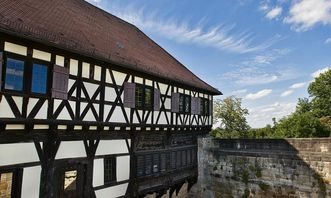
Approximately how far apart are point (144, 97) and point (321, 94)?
104 ft

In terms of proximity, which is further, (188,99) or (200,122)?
(200,122)

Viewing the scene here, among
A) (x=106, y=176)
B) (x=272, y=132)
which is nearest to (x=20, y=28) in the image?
(x=106, y=176)

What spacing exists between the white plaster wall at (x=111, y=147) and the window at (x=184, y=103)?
4.29 m

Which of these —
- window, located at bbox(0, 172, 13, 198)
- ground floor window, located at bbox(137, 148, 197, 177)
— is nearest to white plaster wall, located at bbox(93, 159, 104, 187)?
ground floor window, located at bbox(137, 148, 197, 177)

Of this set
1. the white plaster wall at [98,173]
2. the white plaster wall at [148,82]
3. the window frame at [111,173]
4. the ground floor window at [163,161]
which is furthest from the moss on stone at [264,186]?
the white plaster wall at [98,173]

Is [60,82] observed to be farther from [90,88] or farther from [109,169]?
[109,169]

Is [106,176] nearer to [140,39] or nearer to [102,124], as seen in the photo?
[102,124]

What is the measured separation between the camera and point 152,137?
1299 centimetres

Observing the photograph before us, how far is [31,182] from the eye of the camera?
312 inches

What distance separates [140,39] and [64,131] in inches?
351

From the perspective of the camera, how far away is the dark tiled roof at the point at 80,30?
7906 mm

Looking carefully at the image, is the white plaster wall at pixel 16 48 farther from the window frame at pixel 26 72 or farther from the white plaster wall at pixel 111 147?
the white plaster wall at pixel 111 147

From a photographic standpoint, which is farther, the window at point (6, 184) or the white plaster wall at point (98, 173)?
the white plaster wall at point (98, 173)

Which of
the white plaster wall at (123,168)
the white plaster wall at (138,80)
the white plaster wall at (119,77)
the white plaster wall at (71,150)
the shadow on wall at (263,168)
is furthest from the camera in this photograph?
the shadow on wall at (263,168)
